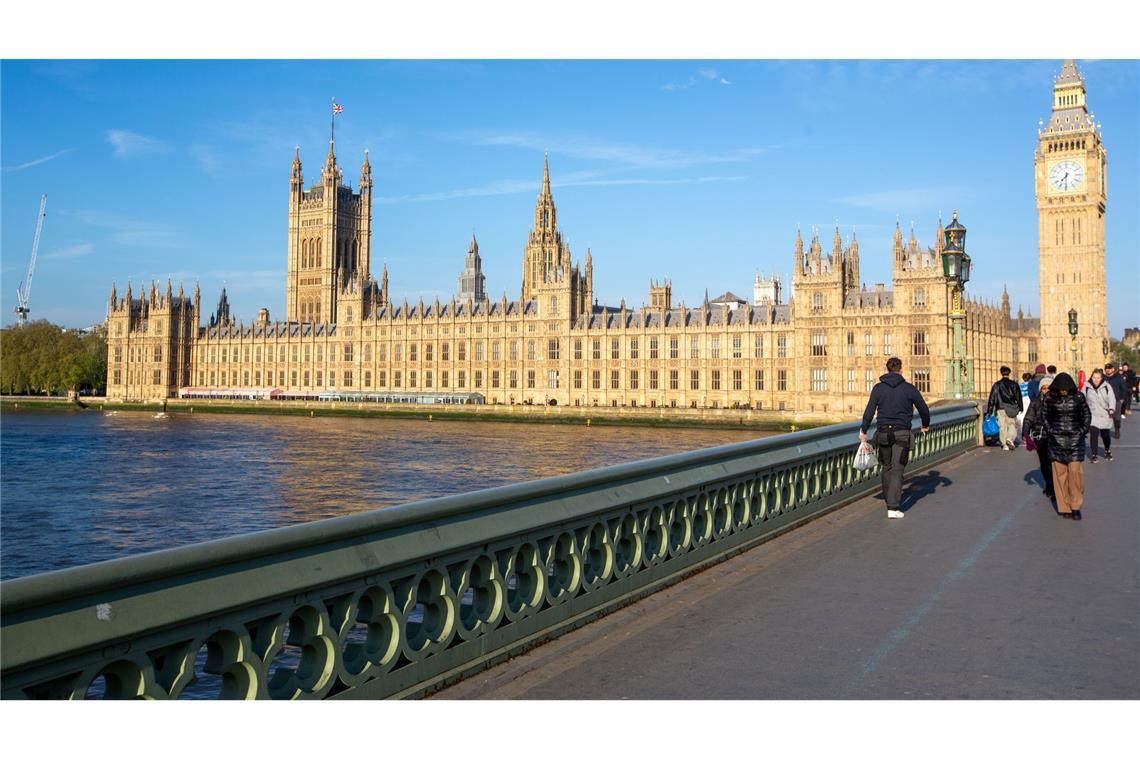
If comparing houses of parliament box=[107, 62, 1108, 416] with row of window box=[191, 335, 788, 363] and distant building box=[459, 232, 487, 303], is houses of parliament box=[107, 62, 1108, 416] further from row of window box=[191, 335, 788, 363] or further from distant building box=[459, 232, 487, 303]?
distant building box=[459, 232, 487, 303]

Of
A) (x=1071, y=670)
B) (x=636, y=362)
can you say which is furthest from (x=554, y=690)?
(x=636, y=362)

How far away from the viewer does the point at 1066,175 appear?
8538 centimetres

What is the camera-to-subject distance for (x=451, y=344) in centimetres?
9550

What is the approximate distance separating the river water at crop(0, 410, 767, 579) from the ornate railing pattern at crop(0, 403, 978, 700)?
13.5 m

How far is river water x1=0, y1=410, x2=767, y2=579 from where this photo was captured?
20.6m

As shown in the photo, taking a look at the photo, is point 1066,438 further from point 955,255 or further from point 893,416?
point 955,255

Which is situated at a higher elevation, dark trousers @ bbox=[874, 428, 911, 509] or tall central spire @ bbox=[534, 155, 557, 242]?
tall central spire @ bbox=[534, 155, 557, 242]

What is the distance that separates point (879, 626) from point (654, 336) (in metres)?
76.2

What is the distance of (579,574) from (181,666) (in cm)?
281

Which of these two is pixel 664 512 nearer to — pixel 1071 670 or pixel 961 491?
pixel 1071 670

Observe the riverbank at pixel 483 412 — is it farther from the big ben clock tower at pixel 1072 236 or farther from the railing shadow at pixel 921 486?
the railing shadow at pixel 921 486

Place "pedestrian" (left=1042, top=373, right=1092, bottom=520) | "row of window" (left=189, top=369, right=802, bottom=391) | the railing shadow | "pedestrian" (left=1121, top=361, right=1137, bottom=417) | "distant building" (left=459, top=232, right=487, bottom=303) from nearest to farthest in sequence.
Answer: "pedestrian" (left=1042, top=373, right=1092, bottom=520)
the railing shadow
"pedestrian" (left=1121, top=361, right=1137, bottom=417)
"row of window" (left=189, top=369, right=802, bottom=391)
"distant building" (left=459, top=232, right=487, bottom=303)

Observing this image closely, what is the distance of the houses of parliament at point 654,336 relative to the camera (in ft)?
229

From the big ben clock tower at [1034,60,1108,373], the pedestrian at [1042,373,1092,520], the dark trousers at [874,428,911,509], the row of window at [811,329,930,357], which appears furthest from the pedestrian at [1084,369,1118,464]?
the big ben clock tower at [1034,60,1108,373]
